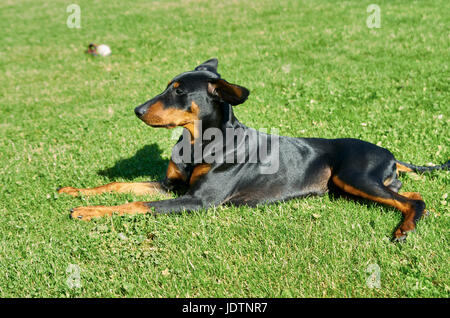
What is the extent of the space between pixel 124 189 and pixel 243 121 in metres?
2.76

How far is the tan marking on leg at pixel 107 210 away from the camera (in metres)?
4.05

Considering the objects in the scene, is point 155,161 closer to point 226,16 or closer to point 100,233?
point 100,233

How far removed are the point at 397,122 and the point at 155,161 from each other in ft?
12.6

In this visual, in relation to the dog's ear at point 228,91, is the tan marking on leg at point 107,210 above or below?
below

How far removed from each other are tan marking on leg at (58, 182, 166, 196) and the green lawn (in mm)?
140

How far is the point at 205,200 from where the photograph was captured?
413 cm

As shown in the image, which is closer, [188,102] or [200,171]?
[188,102]

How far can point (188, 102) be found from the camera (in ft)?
13.4
